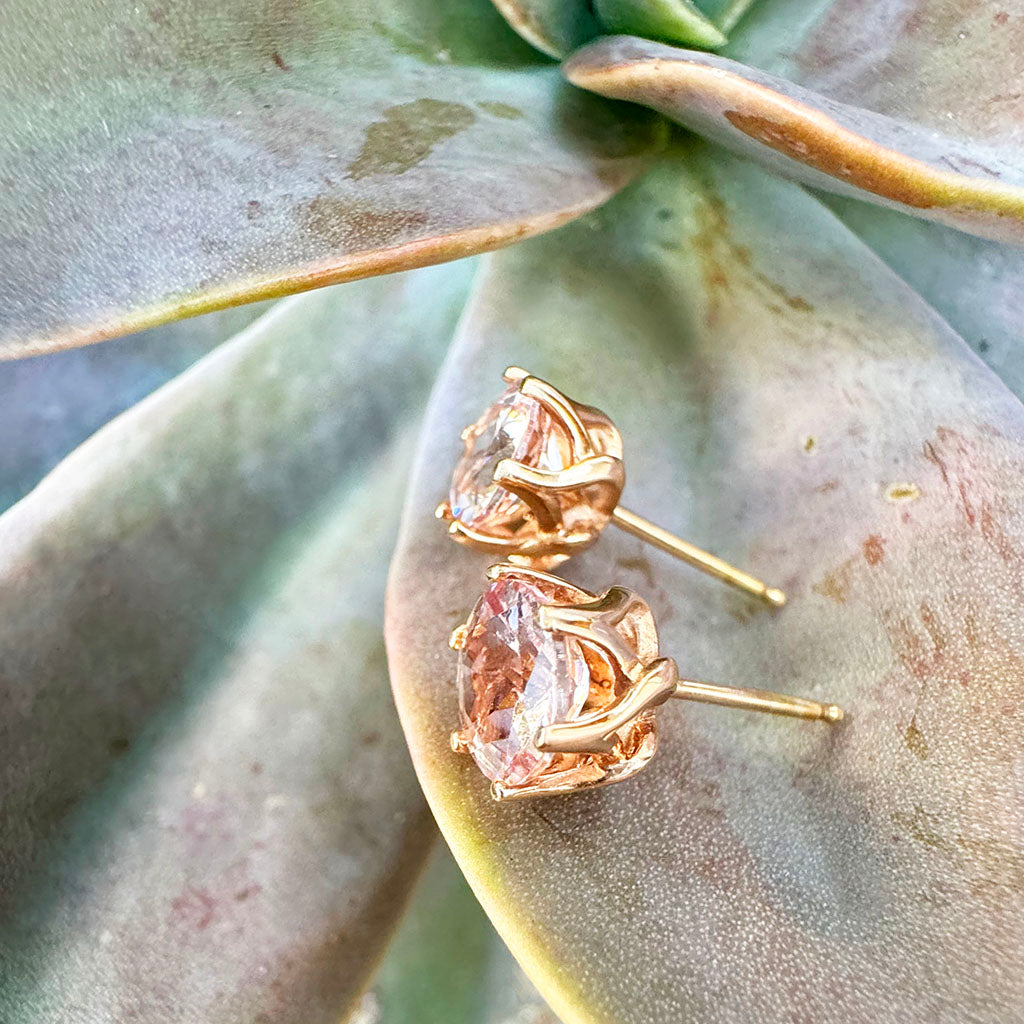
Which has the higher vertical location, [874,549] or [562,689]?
[874,549]

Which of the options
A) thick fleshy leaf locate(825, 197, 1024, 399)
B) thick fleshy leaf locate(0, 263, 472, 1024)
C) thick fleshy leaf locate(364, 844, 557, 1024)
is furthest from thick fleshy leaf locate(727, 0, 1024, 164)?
thick fleshy leaf locate(364, 844, 557, 1024)

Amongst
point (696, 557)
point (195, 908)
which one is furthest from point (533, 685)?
point (195, 908)

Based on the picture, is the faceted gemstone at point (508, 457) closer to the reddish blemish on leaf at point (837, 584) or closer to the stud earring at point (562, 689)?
the stud earring at point (562, 689)

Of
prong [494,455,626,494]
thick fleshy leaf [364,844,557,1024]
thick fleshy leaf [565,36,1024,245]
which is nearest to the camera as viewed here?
thick fleshy leaf [565,36,1024,245]

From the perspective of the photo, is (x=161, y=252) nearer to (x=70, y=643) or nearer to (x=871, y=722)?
(x=70, y=643)

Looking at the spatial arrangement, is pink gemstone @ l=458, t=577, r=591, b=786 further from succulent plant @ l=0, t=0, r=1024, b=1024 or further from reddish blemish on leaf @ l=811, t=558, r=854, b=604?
reddish blemish on leaf @ l=811, t=558, r=854, b=604

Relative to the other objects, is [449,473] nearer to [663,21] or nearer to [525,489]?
[525,489]

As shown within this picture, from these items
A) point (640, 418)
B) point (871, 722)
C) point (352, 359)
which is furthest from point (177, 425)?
point (871, 722)
